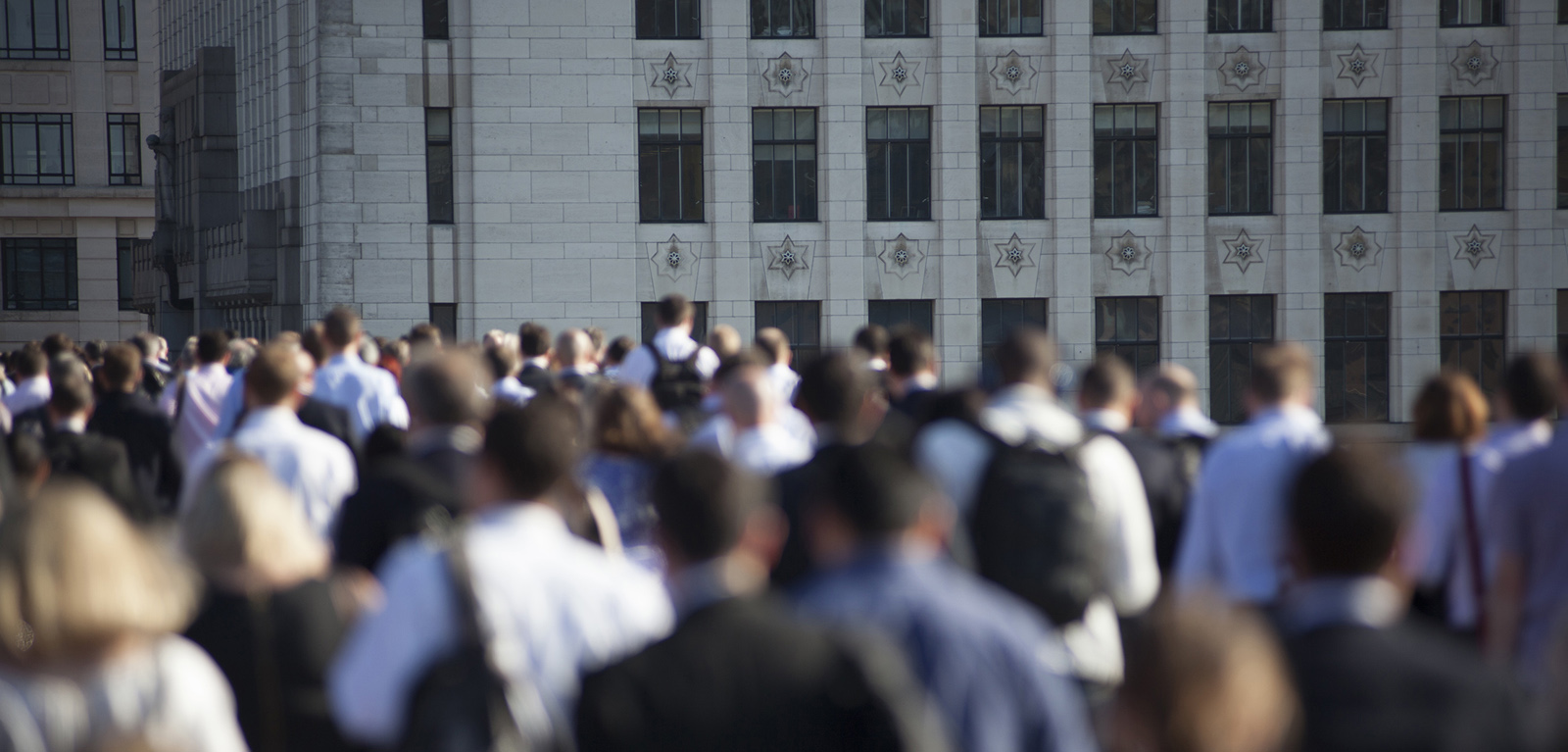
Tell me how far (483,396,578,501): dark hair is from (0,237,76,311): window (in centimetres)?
5009

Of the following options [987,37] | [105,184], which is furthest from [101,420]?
[105,184]

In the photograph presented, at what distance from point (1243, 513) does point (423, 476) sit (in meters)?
3.15

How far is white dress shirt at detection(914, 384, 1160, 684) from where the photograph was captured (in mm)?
5738

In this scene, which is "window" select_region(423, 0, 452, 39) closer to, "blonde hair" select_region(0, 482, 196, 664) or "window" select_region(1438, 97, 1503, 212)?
"window" select_region(1438, 97, 1503, 212)

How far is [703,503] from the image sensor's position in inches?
137

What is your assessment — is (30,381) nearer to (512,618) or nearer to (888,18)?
(512,618)

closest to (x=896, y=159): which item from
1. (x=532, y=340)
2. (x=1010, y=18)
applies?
(x=1010, y=18)

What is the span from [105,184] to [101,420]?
44371mm

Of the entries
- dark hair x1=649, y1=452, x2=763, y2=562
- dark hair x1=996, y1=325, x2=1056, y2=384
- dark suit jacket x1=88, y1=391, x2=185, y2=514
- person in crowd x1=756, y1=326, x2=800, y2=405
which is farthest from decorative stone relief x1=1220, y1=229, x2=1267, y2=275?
dark hair x1=649, y1=452, x2=763, y2=562

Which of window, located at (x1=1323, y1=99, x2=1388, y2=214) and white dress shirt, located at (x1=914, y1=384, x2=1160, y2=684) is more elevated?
window, located at (x1=1323, y1=99, x2=1388, y2=214)

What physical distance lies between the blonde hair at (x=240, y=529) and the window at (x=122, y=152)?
5023 cm

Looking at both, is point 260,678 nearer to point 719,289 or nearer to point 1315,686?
point 1315,686

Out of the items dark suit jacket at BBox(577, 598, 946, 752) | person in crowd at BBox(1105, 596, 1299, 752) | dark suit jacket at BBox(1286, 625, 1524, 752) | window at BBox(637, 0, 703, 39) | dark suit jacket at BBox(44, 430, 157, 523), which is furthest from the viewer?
window at BBox(637, 0, 703, 39)

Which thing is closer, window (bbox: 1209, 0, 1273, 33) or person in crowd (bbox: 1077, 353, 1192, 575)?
person in crowd (bbox: 1077, 353, 1192, 575)
